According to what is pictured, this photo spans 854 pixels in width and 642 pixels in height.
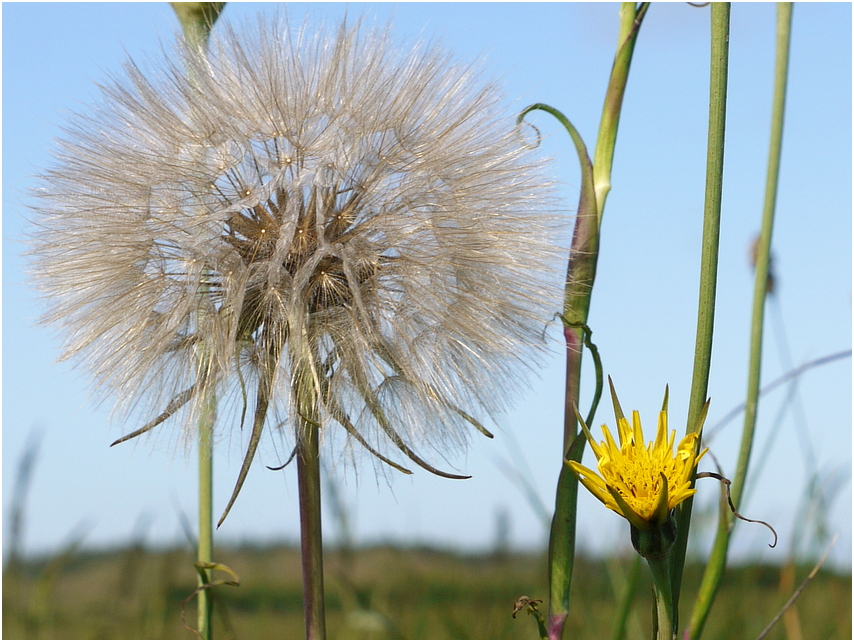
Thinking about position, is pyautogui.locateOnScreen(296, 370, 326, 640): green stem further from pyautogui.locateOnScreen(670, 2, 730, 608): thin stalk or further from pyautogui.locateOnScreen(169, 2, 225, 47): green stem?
pyautogui.locateOnScreen(169, 2, 225, 47): green stem

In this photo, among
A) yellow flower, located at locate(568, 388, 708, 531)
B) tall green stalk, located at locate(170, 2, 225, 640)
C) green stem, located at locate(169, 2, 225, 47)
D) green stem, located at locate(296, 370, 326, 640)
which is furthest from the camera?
green stem, located at locate(169, 2, 225, 47)

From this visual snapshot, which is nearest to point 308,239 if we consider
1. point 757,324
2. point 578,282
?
point 578,282

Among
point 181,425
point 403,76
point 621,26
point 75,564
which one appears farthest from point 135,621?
point 621,26

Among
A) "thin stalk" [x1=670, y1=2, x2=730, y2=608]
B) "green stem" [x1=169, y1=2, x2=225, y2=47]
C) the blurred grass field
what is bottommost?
the blurred grass field

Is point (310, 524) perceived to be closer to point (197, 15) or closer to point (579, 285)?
point (579, 285)

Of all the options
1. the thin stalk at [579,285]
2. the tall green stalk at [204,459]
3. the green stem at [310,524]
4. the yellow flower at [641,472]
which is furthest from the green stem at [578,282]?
the tall green stalk at [204,459]

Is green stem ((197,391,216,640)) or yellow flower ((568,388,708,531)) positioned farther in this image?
green stem ((197,391,216,640))

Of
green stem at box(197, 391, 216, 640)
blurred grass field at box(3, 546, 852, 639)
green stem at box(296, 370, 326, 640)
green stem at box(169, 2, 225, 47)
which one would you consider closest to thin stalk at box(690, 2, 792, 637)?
blurred grass field at box(3, 546, 852, 639)
